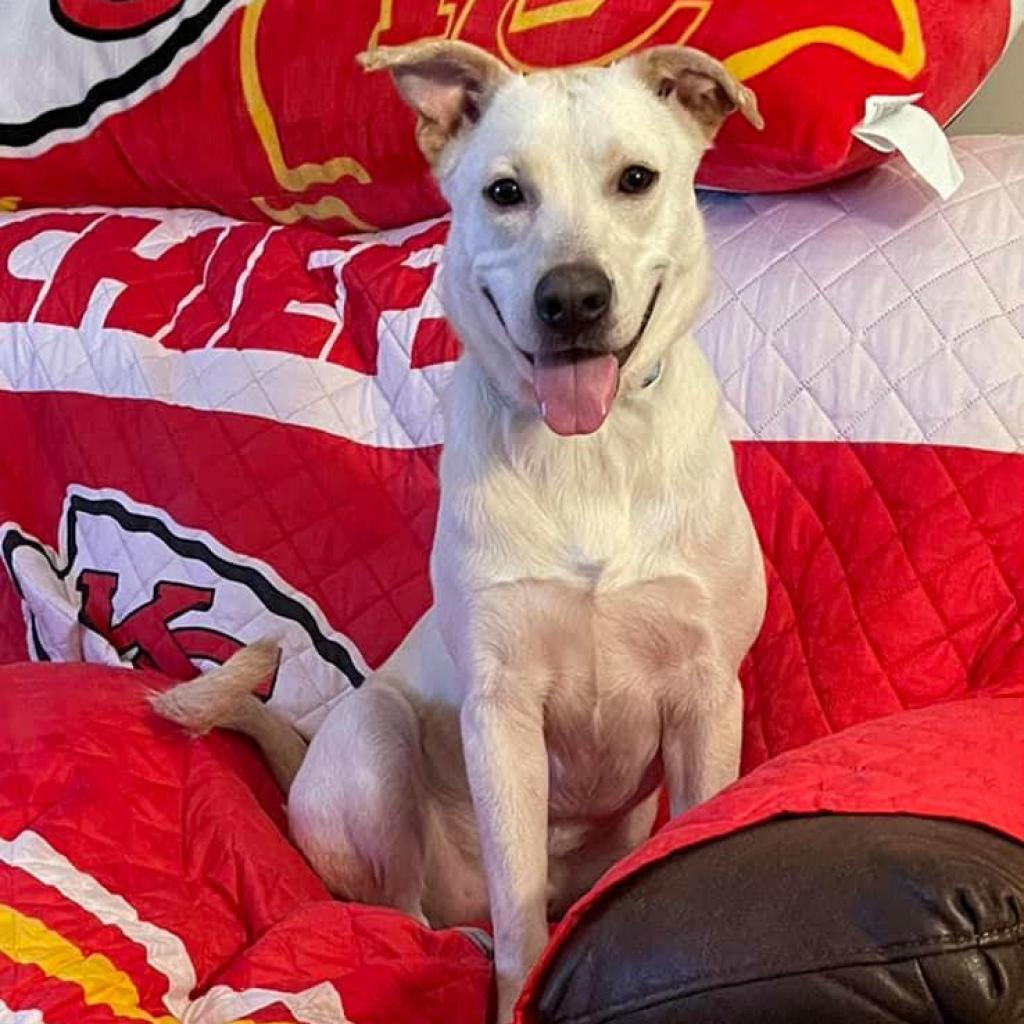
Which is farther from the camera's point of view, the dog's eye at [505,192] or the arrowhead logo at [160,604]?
the arrowhead logo at [160,604]

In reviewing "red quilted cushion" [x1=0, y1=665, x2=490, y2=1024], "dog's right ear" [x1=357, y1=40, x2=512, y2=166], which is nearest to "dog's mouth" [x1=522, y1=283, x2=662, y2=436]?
"dog's right ear" [x1=357, y1=40, x2=512, y2=166]

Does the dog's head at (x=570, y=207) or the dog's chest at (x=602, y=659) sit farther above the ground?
the dog's head at (x=570, y=207)

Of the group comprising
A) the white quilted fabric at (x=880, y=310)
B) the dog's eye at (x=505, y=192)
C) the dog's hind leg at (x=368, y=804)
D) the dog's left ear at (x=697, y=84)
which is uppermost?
the dog's left ear at (x=697, y=84)

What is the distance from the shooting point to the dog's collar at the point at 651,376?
1.32 meters

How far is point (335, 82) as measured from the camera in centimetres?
176

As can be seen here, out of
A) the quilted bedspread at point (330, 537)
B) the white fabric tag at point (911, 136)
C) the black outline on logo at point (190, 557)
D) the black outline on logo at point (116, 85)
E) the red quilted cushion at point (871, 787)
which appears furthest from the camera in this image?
the black outline on logo at point (116, 85)

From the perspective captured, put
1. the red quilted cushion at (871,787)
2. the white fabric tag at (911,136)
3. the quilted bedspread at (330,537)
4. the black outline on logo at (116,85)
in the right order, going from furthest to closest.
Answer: the black outline on logo at (116,85)
the white fabric tag at (911,136)
the quilted bedspread at (330,537)
the red quilted cushion at (871,787)

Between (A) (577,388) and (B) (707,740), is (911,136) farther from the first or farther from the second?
(B) (707,740)

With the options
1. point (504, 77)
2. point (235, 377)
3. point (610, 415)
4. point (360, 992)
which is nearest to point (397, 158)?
point (235, 377)

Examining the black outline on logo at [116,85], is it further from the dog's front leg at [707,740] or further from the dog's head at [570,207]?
the dog's front leg at [707,740]

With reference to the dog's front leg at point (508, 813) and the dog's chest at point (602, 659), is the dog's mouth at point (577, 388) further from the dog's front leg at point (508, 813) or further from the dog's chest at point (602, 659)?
the dog's front leg at point (508, 813)

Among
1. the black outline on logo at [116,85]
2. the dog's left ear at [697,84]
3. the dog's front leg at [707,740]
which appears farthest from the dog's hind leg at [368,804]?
the black outline on logo at [116,85]

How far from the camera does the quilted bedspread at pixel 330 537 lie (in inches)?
50.1

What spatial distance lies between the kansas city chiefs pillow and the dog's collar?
1.01 ft
